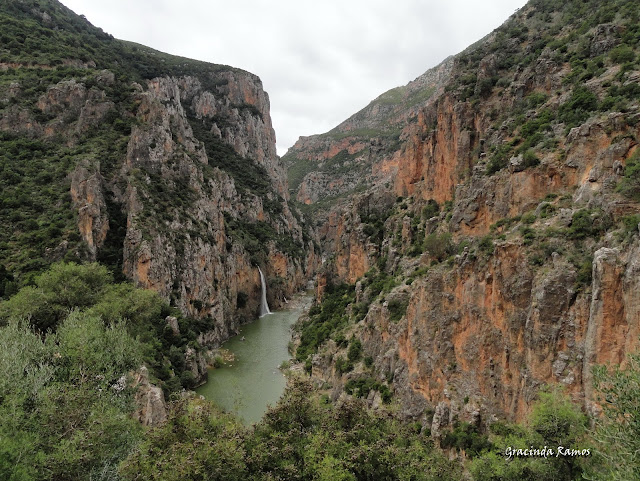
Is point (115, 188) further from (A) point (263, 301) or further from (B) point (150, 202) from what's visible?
(A) point (263, 301)

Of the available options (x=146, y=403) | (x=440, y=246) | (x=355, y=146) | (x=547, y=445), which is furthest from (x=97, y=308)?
(x=355, y=146)

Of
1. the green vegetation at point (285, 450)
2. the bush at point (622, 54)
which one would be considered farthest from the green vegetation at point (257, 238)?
the bush at point (622, 54)

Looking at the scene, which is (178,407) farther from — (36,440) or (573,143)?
(573,143)

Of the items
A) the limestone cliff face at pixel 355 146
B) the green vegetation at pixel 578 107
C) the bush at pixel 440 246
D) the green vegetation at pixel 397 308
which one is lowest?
the green vegetation at pixel 397 308

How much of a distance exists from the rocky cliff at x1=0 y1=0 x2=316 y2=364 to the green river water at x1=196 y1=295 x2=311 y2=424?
13.3ft

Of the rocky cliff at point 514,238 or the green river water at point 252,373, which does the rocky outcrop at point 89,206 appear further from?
the rocky cliff at point 514,238

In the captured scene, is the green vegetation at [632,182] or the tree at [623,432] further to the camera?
the green vegetation at [632,182]

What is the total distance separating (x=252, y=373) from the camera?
4178 centimetres

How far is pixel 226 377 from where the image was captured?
40969 mm

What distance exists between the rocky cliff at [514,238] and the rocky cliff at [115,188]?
72.7 ft

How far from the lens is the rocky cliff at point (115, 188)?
41344 millimetres

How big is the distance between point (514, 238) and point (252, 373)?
102ft

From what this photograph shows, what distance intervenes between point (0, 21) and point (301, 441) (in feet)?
264

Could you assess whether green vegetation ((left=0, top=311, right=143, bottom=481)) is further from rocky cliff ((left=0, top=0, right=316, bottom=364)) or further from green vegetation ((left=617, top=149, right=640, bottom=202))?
green vegetation ((left=617, top=149, right=640, bottom=202))
